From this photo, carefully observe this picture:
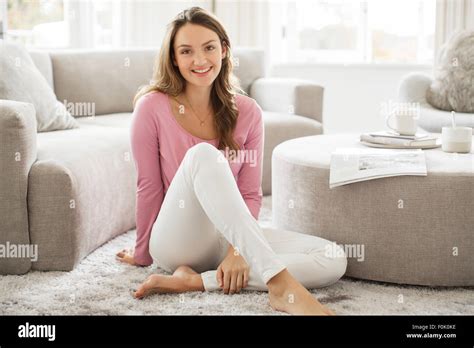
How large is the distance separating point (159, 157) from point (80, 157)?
421 mm

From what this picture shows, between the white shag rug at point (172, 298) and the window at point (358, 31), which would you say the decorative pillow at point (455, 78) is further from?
the white shag rug at point (172, 298)

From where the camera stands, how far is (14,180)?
2475mm

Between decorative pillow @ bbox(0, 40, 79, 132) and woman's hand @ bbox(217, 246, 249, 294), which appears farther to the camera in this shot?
decorative pillow @ bbox(0, 40, 79, 132)

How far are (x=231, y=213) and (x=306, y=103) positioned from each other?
2.06 meters

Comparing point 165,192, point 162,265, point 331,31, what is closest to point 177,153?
point 165,192

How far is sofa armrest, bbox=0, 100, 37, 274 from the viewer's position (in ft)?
8.02

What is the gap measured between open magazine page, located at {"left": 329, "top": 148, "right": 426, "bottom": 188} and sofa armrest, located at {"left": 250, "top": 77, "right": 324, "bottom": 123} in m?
1.48

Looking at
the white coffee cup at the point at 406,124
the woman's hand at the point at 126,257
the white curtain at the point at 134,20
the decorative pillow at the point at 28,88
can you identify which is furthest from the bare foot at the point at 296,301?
the white curtain at the point at 134,20

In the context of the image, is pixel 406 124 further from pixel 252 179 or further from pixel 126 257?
pixel 126 257

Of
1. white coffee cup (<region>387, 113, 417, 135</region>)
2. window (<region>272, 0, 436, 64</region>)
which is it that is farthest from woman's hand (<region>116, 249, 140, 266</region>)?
window (<region>272, 0, 436, 64</region>)

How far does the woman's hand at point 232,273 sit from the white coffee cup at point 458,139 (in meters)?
0.91

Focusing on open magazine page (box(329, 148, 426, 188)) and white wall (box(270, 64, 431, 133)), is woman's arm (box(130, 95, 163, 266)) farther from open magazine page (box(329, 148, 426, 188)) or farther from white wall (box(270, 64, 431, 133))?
white wall (box(270, 64, 431, 133))

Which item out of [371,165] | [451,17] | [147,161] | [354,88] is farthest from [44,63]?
[451,17]
